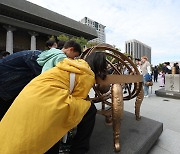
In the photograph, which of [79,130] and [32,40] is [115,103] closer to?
[79,130]

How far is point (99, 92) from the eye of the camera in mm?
2691

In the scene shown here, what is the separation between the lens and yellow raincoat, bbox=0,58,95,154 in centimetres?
104

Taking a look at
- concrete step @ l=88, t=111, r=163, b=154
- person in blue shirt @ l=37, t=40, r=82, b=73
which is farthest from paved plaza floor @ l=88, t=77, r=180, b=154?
person in blue shirt @ l=37, t=40, r=82, b=73

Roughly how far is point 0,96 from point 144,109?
3.52 meters

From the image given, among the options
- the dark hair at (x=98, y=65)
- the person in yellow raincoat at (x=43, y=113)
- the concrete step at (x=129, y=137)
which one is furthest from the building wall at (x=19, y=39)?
the person in yellow raincoat at (x=43, y=113)

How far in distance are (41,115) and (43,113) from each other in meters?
0.02

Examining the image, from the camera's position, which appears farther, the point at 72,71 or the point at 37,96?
the point at 72,71

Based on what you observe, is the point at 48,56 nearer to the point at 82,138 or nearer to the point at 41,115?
the point at 41,115

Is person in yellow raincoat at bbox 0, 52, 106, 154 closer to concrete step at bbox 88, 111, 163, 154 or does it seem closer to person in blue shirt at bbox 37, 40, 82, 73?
person in blue shirt at bbox 37, 40, 82, 73

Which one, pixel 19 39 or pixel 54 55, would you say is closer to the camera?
pixel 54 55

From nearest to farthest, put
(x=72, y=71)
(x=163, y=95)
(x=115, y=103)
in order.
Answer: (x=72, y=71)
(x=115, y=103)
(x=163, y=95)

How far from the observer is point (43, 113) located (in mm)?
1069

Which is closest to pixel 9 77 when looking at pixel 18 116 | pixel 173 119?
pixel 18 116

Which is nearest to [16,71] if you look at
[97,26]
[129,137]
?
[129,137]
